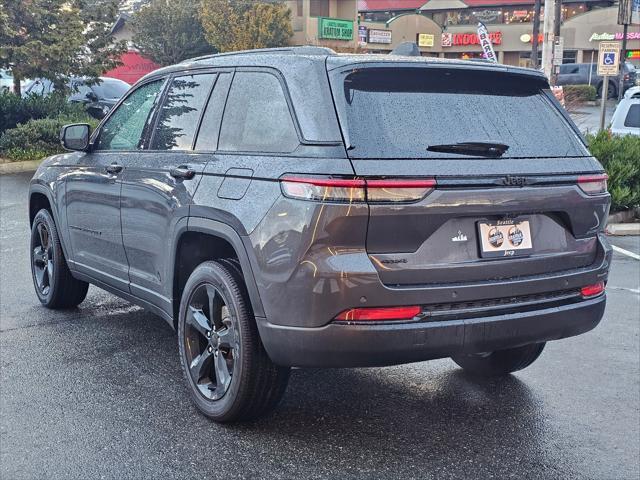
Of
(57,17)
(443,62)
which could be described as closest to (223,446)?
(443,62)

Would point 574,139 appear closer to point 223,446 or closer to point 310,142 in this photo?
point 310,142

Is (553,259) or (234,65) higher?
(234,65)

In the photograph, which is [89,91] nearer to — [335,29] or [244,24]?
[244,24]

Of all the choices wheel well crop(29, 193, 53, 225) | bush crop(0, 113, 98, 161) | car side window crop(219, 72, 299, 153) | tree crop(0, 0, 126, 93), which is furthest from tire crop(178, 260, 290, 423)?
tree crop(0, 0, 126, 93)

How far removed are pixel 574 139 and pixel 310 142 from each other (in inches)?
57.8

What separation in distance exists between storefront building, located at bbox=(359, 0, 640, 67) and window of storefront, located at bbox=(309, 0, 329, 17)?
388cm

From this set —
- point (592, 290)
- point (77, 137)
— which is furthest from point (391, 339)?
point (77, 137)

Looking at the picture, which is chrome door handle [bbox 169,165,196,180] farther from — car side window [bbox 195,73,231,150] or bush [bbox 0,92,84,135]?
bush [bbox 0,92,84,135]

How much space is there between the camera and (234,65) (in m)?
4.45

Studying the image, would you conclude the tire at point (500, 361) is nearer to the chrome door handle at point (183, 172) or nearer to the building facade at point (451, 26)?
the chrome door handle at point (183, 172)

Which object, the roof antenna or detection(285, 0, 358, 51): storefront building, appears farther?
detection(285, 0, 358, 51): storefront building

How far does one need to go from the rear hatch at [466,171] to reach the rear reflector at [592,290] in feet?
0.42

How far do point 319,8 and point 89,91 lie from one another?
112ft

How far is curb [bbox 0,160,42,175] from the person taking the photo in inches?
664
